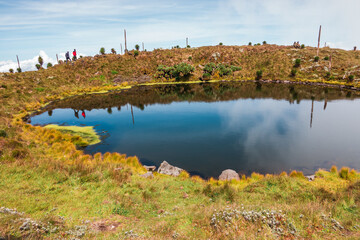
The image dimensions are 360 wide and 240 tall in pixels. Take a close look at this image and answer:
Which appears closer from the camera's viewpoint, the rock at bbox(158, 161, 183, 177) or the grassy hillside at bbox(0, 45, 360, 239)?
the grassy hillside at bbox(0, 45, 360, 239)

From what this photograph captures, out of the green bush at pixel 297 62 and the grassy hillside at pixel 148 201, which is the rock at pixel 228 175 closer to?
the grassy hillside at pixel 148 201

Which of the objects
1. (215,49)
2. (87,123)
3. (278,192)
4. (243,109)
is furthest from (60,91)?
(215,49)

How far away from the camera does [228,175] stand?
45.5 ft

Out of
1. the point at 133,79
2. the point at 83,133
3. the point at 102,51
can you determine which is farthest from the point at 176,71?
the point at 83,133

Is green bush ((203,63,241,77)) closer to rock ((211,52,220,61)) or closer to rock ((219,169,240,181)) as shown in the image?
rock ((211,52,220,61))

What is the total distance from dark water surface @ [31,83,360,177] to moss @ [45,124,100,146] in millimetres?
1131

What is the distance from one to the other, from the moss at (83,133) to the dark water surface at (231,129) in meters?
1.13

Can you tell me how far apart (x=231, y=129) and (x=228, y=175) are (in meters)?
10.8

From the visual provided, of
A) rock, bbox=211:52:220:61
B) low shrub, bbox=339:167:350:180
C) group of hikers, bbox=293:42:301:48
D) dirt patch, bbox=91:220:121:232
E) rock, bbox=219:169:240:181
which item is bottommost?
rock, bbox=219:169:240:181

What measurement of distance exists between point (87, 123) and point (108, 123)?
11.1 feet

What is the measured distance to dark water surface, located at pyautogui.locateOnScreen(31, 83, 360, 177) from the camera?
16.6 metres

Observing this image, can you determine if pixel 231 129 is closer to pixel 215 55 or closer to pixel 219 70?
pixel 219 70

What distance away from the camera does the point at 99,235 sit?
686cm

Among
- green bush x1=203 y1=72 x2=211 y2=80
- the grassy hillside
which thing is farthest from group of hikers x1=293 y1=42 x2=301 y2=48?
the grassy hillside
